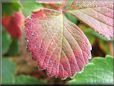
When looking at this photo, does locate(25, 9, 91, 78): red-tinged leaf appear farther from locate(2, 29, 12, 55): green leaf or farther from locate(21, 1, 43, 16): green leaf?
locate(2, 29, 12, 55): green leaf

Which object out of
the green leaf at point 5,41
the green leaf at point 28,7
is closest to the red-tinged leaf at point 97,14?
the green leaf at point 28,7

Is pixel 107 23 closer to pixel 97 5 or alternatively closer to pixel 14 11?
pixel 97 5

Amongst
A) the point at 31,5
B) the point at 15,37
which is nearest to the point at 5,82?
the point at 15,37

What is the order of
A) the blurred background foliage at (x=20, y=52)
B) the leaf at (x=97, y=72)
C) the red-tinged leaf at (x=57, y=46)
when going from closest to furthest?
the red-tinged leaf at (x=57, y=46) < the leaf at (x=97, y=72) < the blurred background foliage at (x=20, y=52)

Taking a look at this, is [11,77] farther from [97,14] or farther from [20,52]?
[97,14]

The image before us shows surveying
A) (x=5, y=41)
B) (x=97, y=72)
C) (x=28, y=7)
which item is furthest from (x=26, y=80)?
(x=97, y=72)

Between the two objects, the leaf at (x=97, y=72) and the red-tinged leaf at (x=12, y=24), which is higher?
the red-tinged leaf at (x=12, y=24)

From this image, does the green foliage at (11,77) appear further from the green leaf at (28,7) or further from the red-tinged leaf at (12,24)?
the green leaf at (28,7)
